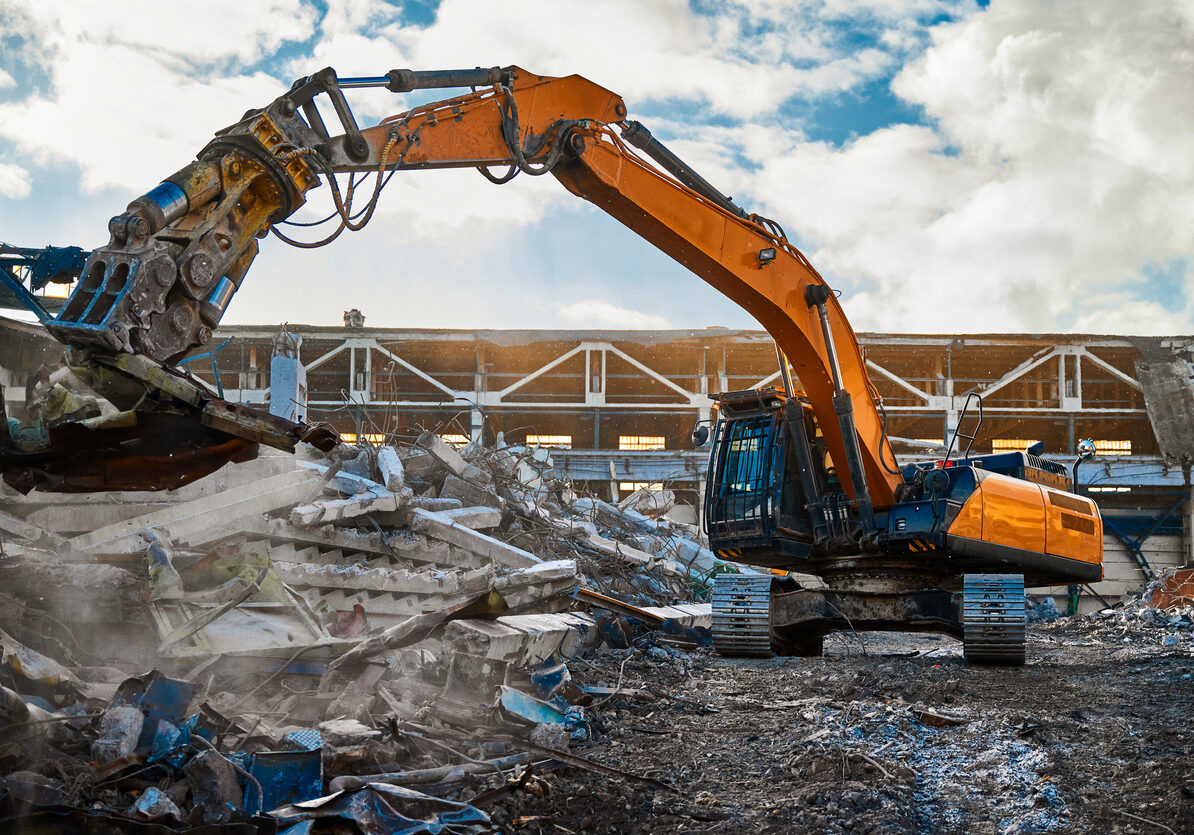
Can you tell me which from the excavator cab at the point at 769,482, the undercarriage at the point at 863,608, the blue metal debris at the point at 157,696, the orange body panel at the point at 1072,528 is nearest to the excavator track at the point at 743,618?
the undercarriage at the point at 863,608

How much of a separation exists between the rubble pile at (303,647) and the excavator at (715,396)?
119 cm

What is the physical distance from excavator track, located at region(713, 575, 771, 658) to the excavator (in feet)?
0.07

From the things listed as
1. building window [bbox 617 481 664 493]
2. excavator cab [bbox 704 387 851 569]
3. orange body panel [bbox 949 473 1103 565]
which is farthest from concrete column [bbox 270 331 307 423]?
building window [bbox 617 481 664 493]

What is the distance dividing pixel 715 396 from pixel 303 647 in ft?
17.3

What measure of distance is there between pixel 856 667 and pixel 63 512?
7.01 m

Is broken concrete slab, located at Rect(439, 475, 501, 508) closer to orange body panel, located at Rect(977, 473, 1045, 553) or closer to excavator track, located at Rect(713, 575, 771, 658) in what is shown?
excavator track, located at Rect(713, 575, 771, 658)

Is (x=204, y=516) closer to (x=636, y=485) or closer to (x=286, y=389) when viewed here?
(x=286, y=389)

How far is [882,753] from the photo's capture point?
17.1ft

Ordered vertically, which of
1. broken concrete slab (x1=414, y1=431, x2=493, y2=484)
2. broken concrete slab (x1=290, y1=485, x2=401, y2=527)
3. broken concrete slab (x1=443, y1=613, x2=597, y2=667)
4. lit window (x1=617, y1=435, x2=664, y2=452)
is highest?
lit window (x1=617, y1=435, x2=664, y2=452)

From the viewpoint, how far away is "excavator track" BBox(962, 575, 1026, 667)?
849 centimetres

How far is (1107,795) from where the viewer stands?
434 centimetres

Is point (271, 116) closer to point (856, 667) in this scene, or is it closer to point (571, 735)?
point (571, 735)

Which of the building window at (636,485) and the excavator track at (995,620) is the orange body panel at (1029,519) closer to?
the excavator track at (995,620)

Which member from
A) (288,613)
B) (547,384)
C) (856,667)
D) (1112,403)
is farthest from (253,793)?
(1112,403)
